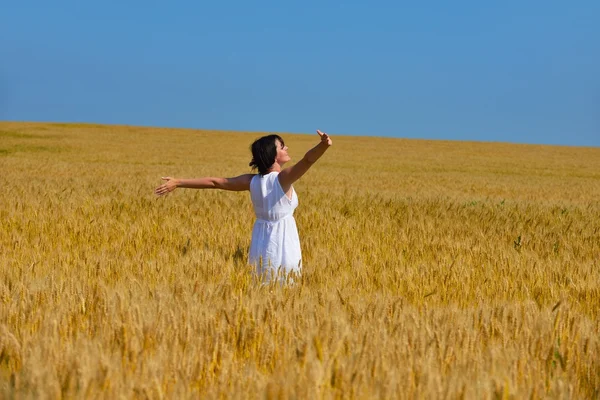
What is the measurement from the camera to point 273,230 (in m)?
4.46

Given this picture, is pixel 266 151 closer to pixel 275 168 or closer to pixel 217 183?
pixel 275 168

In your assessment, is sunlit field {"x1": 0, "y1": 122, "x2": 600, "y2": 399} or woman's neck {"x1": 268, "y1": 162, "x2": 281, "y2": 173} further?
woman's neck {"x1": 268, "y1": 162, "x2": 281, "y2": 173}

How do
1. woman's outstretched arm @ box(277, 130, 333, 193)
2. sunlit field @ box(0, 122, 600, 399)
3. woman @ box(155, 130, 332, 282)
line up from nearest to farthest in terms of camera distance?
sunlit field @ box(0, 122, 600, 399), woman's outstretched arm @ box(277, 130, 333, 193), woman @ box(155, 130, 332, 282)

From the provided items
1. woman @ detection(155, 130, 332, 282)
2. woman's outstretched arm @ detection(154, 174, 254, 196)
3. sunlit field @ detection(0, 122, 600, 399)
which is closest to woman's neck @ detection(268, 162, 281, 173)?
woman @ detection(155, 130, 332, 282)

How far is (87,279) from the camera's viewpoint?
384cm

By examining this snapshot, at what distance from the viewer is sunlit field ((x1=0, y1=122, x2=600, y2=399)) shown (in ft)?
5.87

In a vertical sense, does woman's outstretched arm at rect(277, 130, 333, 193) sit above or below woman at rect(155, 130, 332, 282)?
above

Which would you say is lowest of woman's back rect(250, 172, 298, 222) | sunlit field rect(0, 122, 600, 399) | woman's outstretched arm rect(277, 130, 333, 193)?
sunlit field rect(0, 122, 600, 399)

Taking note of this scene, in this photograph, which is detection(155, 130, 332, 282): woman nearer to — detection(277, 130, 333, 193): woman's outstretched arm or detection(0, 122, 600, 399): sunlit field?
detection(277, 130, 333, 193): woman's outstretched arm

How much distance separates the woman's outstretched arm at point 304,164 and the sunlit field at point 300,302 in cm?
67

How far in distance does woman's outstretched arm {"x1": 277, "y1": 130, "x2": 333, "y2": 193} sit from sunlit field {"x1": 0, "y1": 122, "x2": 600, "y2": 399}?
2.18ft

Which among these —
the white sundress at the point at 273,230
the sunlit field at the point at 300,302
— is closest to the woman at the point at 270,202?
the white sundress at the point at 273,230

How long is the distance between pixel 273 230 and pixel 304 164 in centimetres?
75

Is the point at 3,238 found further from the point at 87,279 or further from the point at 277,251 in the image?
the point at 277,251
